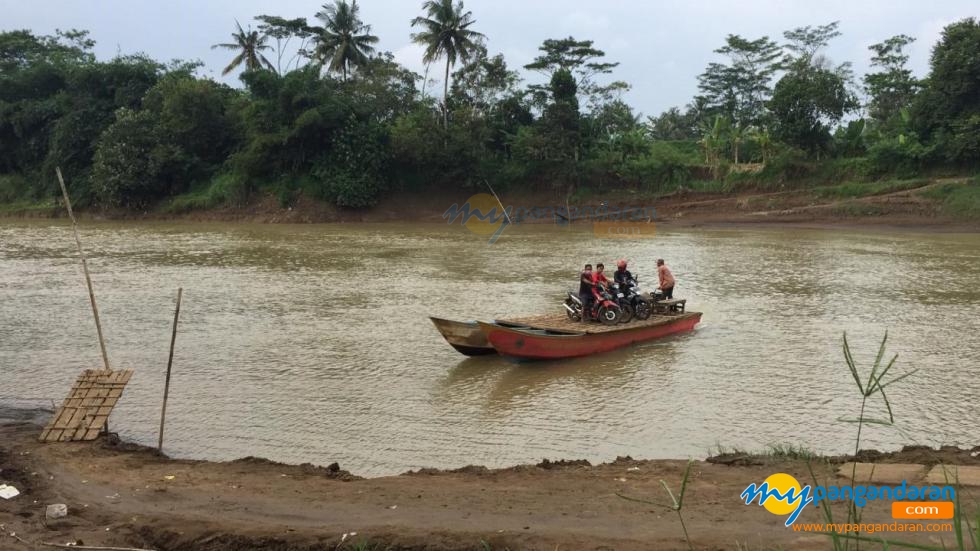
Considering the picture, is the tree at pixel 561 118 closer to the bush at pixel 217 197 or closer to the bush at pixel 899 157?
the bush at pixel 899 157

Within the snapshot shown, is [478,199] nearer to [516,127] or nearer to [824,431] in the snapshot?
[516,127]

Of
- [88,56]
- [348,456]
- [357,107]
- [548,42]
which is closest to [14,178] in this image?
[88,56]

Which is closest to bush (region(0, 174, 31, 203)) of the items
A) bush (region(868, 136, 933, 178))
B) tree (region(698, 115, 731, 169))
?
tree (region(698, 115, 731, 169))

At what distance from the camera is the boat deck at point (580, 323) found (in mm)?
12219

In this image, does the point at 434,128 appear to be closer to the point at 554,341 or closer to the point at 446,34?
the point at 446,34

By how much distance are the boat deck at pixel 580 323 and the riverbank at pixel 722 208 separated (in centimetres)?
2280

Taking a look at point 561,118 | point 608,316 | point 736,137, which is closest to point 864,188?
point 736,137

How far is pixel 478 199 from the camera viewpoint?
135ft

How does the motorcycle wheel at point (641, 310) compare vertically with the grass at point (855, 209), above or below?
below

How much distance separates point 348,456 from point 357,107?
35.3 m

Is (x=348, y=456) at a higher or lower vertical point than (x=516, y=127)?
lower

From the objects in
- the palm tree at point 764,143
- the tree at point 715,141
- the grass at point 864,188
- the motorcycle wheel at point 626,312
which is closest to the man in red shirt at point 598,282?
the motorcycle wheel at point 626,312

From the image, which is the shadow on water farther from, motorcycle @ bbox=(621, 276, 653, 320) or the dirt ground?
the dirt ground

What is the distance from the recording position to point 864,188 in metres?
34.9
